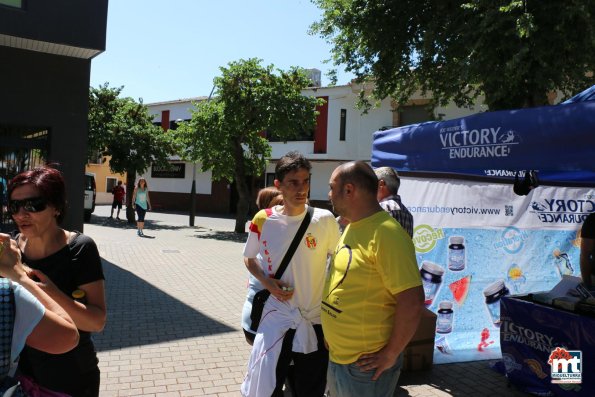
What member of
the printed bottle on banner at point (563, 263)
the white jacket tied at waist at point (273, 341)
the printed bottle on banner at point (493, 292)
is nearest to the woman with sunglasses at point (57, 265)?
the white jacket tied at waist at point (273, 341)

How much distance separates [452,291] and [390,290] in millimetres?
3334

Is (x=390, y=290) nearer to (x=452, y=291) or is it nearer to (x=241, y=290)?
(x=452, y=291)

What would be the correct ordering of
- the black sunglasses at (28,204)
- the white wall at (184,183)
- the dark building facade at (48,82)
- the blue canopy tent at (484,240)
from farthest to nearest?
the white wall at (184,183), the dark building facade at (48,82), the blue canopy tent at (484,240), the black sunglasses at (28,204)

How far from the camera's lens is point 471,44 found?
28.2 feet

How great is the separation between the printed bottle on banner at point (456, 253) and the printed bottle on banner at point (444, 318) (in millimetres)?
397

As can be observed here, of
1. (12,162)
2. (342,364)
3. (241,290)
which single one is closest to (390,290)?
(342,364)

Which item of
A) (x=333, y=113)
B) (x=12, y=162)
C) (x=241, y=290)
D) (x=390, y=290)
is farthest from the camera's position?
(x=333, y=113)

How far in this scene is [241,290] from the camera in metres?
8.48

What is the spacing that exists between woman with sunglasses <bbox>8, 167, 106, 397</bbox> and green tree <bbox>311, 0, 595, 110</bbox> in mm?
7423

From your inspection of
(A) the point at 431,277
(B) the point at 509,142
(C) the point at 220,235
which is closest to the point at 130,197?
(C) the point at 220,235

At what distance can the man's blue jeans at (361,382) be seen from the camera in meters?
2.18

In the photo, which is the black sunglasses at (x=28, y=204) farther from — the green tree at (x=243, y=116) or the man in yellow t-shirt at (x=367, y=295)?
the green tree at (x=243, y=116)

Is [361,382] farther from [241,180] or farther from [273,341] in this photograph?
[241,180]

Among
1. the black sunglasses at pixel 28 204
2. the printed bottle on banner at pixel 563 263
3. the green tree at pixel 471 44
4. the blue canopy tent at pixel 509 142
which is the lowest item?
the printed bottle on banner at pixel 563 263
